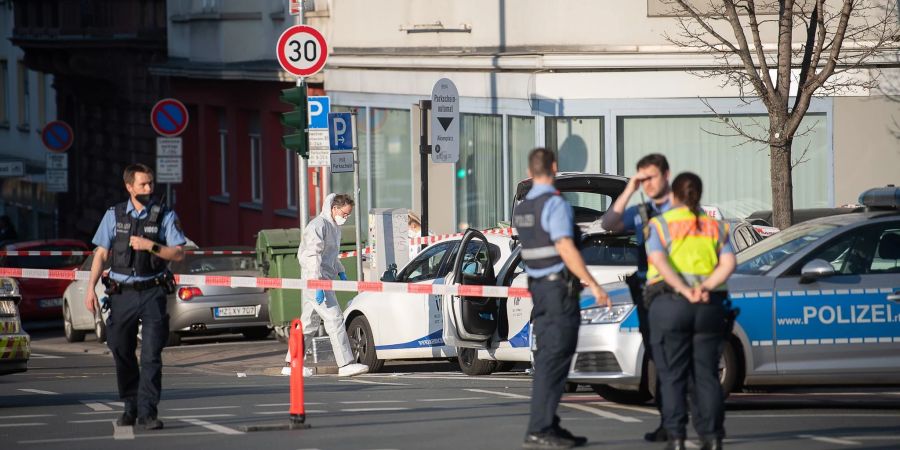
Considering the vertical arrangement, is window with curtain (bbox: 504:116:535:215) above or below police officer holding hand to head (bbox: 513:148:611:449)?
above

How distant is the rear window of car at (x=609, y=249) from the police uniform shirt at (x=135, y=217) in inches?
167

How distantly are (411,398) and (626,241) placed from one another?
96.5 inches

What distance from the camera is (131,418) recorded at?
38.7 ft

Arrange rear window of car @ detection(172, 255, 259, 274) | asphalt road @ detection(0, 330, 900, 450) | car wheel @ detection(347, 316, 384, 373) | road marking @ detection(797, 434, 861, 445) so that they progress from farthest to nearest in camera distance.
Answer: rear window of car @ detection(172, 255, 259, 274)
car wheel @ detection(347, 316, 384, 373)
asphalt road @ detection(0, 330, 900, 450)
road marking @ detection(797, 434, 861, 445)

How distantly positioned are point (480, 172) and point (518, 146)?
1480 mm

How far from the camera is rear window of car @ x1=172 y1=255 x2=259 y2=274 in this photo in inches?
→ 872

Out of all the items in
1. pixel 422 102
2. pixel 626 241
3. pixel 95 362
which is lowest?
pixel 95 362

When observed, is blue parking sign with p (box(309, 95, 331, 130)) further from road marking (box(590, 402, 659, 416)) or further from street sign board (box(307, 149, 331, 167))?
road marking (box(590, 402, 659, 416))

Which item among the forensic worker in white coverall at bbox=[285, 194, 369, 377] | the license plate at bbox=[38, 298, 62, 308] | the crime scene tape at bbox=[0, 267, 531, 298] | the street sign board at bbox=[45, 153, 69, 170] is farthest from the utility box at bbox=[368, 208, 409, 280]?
the street sign board at bbox=[45, 153, 69, 170]

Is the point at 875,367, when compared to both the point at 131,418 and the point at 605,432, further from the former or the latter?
the point at 131,418

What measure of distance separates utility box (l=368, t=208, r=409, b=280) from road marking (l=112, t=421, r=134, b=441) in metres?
9.28

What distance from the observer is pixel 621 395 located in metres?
12.9

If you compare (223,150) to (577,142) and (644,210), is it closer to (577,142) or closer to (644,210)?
(577,142)

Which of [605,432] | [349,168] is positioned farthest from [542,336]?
[349,168]
